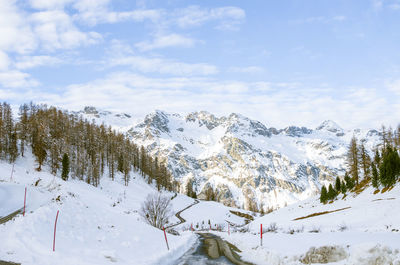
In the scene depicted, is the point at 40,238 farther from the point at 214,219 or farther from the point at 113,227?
the point at 214,219

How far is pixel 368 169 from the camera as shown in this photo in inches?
2970

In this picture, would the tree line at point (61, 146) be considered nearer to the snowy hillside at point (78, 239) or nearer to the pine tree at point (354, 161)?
the snowy hillside at point (78, 239)

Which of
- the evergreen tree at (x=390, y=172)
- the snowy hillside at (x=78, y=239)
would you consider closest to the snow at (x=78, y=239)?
the snowy hillside at (x=78, y=239)

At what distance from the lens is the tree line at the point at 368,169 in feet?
179

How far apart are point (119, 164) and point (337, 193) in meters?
75.6

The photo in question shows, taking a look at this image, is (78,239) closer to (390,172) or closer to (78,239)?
(78,239)

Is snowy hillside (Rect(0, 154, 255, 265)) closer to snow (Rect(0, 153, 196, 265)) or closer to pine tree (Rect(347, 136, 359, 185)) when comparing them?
snow (Rect(0, 153, 196, 265))

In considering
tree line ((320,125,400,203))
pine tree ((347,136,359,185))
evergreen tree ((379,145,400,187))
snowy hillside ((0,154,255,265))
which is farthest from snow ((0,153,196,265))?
pine tree ((347,136,359,185))

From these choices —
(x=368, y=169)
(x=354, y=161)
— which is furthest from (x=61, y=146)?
(x=368, y=169)

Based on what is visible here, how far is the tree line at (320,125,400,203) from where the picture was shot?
5447cm

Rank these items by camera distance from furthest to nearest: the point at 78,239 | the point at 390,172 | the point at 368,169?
the point at 368,169, the point at 390,172, the point at 78,239

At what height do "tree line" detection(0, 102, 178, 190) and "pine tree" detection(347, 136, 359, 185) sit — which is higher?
"tree line" detection(0, 102, 178, 190)

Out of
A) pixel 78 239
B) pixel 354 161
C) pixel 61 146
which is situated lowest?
pixel 78 239

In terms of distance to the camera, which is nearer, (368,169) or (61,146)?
(368,169)
